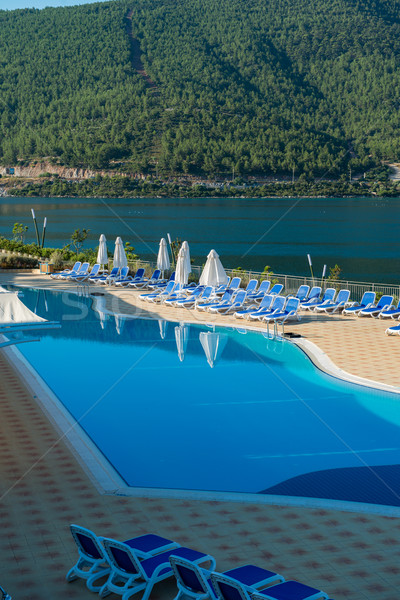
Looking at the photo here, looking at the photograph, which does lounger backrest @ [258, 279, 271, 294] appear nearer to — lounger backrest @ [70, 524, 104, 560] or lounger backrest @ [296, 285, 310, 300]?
lounger backrest @ [296, 285, 310, 300]

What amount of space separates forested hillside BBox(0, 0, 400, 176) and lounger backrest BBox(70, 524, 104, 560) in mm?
106562

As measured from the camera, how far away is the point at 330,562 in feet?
16.0

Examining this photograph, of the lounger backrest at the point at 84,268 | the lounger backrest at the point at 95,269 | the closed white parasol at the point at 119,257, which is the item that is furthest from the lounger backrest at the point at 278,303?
the lounger backrest at the point at 84,268

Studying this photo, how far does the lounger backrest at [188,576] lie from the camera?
4.14 m

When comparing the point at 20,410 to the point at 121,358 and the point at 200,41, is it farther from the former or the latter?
the point at 200,41

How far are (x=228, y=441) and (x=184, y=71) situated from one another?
436 feet

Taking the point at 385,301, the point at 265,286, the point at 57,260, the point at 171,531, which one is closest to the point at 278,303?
the point at 265,286

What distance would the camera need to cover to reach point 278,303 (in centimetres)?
1472

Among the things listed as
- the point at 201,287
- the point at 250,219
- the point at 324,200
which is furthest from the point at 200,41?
the point at 201,287

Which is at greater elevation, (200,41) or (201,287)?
(200,41)

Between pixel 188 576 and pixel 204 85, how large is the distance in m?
130

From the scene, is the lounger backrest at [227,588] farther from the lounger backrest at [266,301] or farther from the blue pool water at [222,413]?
the lounger backrest at [266,301]

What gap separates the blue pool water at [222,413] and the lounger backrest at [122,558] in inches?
83.9

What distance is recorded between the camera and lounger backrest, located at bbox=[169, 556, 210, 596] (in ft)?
13.6
